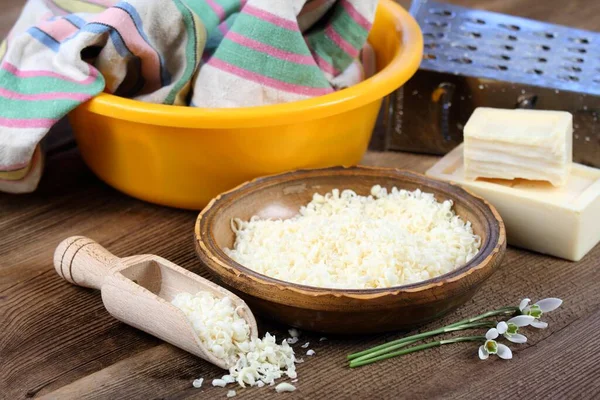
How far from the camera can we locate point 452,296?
0.90 metres


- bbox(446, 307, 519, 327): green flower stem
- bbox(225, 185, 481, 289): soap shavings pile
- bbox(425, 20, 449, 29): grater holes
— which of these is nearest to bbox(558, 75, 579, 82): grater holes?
bbox(425, 20, 449, 29): grater holes

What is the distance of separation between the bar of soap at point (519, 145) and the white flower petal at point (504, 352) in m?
0.27

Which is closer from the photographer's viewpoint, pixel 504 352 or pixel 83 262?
pixel 504 352

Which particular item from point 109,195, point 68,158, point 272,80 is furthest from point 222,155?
point 68,158

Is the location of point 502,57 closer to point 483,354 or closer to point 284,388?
point 483,354

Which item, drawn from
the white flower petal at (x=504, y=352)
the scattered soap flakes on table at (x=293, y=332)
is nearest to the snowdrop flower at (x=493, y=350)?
the white flower petal at (x=504, y=352)

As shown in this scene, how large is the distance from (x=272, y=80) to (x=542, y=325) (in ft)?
1.50

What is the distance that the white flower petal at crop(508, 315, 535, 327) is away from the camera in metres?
0.96

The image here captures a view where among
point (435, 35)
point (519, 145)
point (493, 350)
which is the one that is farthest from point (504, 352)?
point (435, 35)

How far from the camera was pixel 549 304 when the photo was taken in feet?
3.26

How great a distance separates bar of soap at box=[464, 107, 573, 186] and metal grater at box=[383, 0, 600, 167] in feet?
0.40

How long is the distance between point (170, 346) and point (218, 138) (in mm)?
295

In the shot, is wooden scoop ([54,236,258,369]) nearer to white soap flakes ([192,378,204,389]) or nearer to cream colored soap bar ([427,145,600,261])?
white soap flakes ([192,378,204,389])

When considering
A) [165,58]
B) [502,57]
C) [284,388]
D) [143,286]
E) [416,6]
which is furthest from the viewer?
[416,6]
